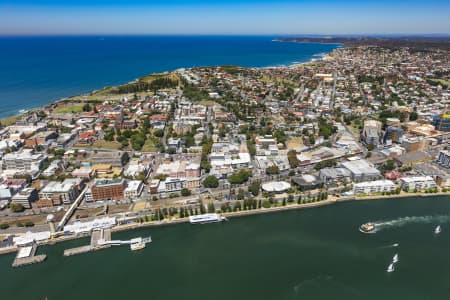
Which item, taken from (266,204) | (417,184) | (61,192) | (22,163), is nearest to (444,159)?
(417,184)

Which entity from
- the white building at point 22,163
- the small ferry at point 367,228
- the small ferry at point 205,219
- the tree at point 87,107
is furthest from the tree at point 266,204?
the tree at point 87,107

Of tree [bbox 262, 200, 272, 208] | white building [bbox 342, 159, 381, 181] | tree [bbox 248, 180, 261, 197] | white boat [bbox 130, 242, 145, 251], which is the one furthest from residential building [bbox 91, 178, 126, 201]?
white building [bbox 342, 159, 381, 181]

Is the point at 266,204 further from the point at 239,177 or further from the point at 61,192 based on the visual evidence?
the point at 61,192

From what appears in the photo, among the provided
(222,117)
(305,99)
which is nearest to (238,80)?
(305,99)

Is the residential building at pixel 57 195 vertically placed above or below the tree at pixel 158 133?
below

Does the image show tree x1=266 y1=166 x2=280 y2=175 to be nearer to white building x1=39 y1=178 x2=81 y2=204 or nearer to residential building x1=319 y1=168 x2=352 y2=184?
residential building x1=319 y1=168 x2=352 y2=184

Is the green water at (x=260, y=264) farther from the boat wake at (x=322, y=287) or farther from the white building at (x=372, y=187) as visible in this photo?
the white building at (x=372, y=187)

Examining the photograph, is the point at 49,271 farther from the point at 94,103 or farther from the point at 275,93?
the point at 275,93
